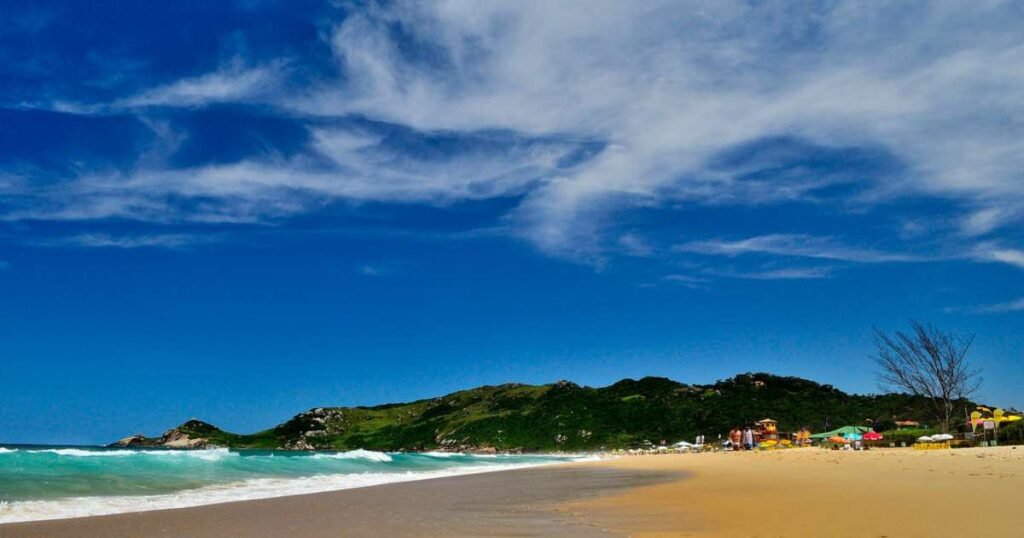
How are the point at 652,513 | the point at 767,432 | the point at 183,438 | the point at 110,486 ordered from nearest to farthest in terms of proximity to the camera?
the point at 652,513 < the point at 110,486 < the point at 767,432 < the point at 183,438

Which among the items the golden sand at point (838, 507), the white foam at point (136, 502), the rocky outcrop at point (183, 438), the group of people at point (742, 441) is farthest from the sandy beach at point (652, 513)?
the rocky outcrop at point (183, 438)

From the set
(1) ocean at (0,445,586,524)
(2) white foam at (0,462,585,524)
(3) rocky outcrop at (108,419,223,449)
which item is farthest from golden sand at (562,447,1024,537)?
(3) rocky outcrop at (108,419,223,449)

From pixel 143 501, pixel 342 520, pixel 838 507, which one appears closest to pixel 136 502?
pixel 143 501

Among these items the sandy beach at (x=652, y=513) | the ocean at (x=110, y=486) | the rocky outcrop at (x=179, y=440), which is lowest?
the rocky outcrop at (x=179, y=440)

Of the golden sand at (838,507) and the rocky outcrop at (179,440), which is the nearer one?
the golden sand at (838,507)

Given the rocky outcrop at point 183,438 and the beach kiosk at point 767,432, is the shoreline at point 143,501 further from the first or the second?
the rocky outcrop at point 183,438

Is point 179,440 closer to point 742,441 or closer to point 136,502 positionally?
point 742,441

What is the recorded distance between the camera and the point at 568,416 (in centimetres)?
9450

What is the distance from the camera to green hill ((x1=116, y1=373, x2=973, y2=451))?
78375 mm

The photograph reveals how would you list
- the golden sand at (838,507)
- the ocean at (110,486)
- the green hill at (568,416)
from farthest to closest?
1. the green hill at (568,416)
2. the ocean at (110,486)
3. the golden sand at (838,507)

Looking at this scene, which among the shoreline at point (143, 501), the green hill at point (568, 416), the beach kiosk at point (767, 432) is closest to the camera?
the shoreline at point (143, 501)

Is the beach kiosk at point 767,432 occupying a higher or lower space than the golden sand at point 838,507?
lower

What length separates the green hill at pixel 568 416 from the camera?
78375 mm

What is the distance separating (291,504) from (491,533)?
6319 mm
